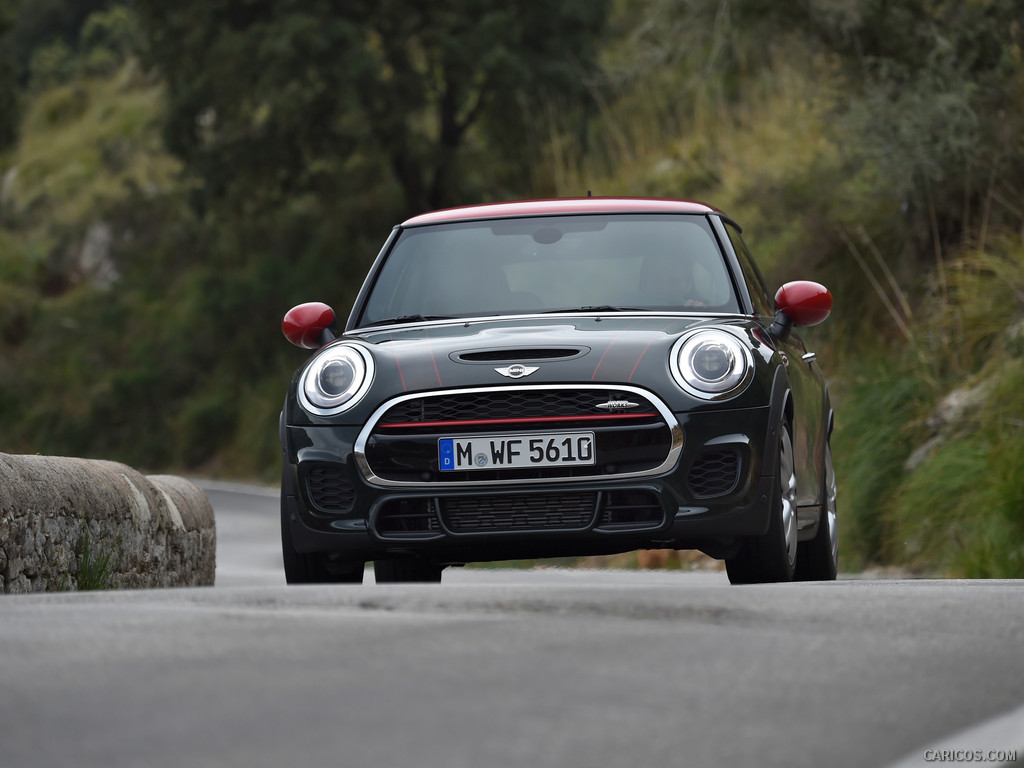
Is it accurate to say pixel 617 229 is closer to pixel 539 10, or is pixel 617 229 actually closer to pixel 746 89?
pixel 746 89

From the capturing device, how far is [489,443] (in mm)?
6543

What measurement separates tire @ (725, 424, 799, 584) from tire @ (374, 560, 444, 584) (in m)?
1.67

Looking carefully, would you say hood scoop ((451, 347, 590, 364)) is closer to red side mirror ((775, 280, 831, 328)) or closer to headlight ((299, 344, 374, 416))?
headlight ((299, 344, 374, 416))

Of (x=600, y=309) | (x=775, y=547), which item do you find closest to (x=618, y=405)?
(x=775, y=547)

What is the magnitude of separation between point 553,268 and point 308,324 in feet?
3.38

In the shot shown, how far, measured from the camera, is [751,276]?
813cm

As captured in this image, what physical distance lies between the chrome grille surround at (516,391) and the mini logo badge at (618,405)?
4 centimetres

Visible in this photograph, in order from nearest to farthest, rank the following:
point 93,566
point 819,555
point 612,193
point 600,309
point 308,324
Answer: point 600,309 → point 308,324 → point 93,566 → point 819,555 → point 612,193

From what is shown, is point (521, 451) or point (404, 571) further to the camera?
point (404, 571)

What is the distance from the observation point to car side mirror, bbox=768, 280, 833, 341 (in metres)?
7.59

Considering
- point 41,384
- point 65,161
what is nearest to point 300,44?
point 41,384

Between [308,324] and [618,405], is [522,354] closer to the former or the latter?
[618,405]

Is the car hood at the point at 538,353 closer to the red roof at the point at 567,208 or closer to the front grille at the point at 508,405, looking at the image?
the front grille at the point at 508,405

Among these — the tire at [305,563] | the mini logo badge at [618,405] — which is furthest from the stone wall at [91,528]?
the mini logo badge at [618,405]
